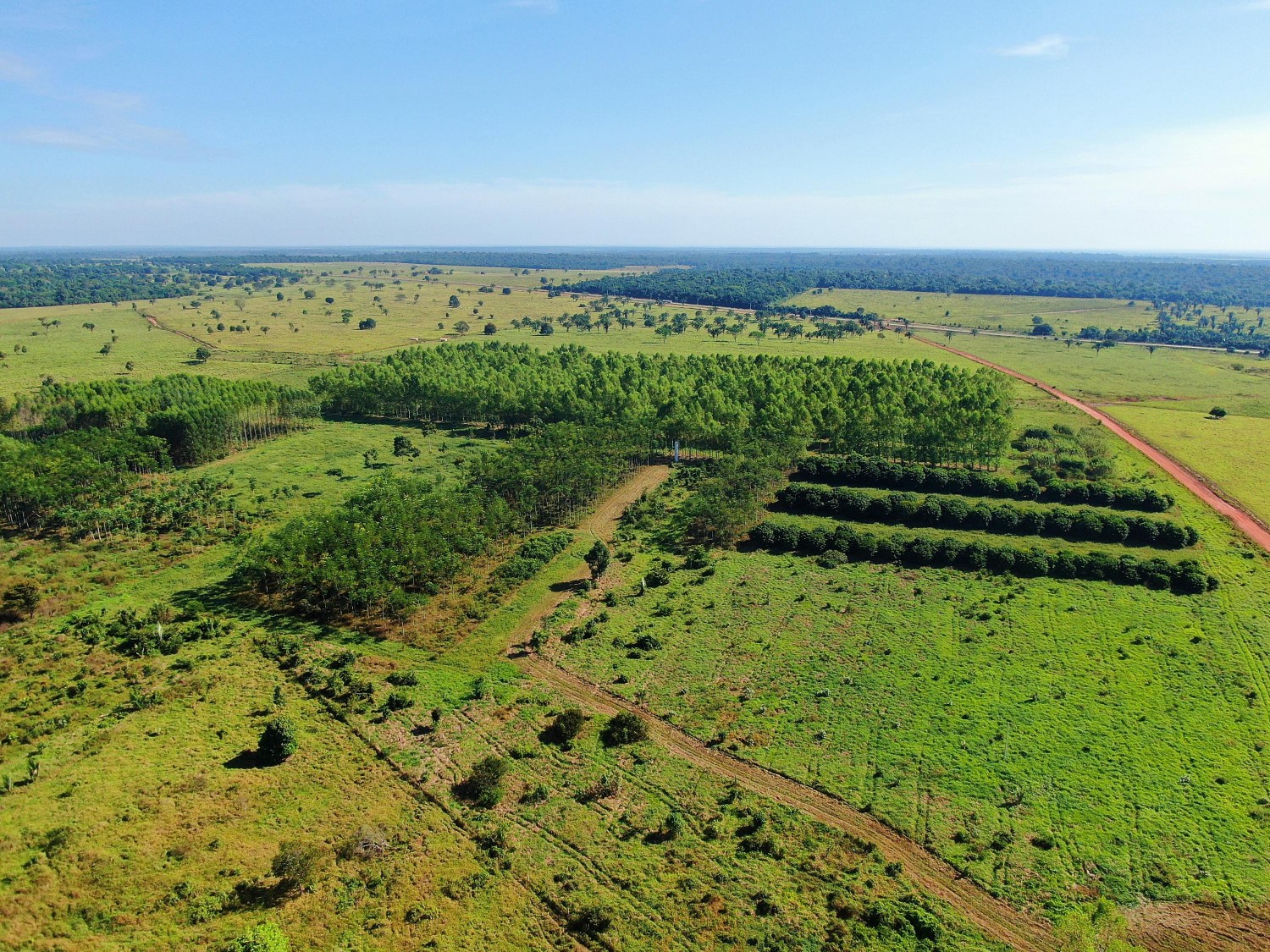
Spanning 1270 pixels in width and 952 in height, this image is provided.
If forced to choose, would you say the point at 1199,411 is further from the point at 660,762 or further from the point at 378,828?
the point at 378,828

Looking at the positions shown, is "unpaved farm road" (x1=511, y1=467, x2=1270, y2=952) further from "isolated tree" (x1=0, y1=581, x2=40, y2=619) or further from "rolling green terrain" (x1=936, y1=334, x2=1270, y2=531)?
"rolling green terrain" (x1=936, y1=334, x2=1270, y2=531)

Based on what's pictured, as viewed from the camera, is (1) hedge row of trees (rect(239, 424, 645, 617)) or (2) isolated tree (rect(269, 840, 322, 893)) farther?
(1) hedge row of trees (rect(239, 424, 645, 617))

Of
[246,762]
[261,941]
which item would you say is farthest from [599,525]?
[261,941]

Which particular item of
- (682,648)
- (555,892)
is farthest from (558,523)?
(555,892)

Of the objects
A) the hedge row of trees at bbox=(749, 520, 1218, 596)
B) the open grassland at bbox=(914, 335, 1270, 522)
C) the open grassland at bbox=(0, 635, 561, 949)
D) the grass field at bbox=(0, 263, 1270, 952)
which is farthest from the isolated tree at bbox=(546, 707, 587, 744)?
the open grassland at bbox=(914, 335, 1270, 522)

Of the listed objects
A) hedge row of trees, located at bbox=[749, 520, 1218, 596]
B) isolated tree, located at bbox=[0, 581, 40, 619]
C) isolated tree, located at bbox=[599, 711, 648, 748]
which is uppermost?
Result: hedge row of trees, located at bbox=[749, 520, 1218, 596]

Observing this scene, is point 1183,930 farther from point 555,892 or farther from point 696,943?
point 555,892

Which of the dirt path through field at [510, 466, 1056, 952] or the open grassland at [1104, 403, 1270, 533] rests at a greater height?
the open grassland at [1104, 403, 1270, 533]
